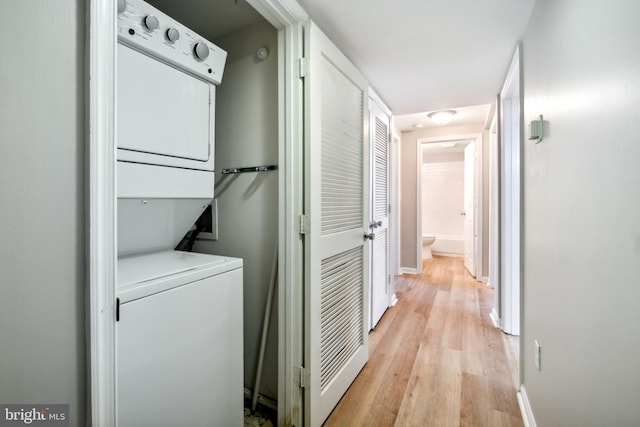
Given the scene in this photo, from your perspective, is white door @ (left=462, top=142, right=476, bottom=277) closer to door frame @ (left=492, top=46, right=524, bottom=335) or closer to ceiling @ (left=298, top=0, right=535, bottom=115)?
door frame @ (left=492, top=46, right=524, bottom=335)

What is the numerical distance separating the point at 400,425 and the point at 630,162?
154 cm

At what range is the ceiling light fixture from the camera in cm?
360

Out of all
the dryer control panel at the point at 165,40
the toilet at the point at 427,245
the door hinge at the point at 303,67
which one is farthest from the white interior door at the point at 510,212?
the toilet at the point at 427,245

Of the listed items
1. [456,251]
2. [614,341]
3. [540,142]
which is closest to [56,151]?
[614,341]

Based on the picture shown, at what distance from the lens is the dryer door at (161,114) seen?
107cm

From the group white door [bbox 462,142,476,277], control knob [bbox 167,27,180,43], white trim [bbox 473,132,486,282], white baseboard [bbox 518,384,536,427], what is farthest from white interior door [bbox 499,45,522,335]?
control knob [bbox 167,27,180,43]

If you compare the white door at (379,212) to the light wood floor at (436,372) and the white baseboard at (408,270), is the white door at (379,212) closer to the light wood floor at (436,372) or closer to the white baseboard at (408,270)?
the light wood floor at (436,372)

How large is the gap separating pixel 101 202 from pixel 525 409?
2135 millimetres

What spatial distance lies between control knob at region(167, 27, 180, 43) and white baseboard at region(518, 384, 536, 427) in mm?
2371

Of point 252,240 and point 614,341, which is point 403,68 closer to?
point 252,240

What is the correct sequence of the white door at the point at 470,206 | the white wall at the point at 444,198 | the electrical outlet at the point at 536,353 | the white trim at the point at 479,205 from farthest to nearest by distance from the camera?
the white wall at the point at 444,198, the white door at the point at 470,206, the white trim at the point at 479,205, the electrical outlet at the point at 536,353

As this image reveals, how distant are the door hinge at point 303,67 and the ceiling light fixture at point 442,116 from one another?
2.69 meters

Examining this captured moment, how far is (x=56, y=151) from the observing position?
0.61 m

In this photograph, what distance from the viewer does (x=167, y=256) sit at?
1368 millimetres
